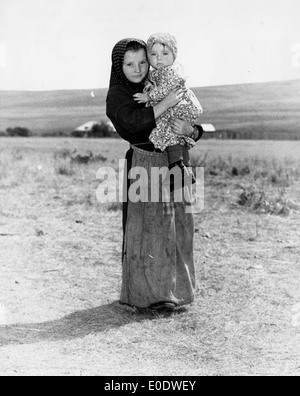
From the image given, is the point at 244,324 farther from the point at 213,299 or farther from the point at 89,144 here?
the point at 89,144

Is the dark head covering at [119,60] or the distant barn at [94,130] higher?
the dark head covering at [119,60]

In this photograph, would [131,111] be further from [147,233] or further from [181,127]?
[147,233]

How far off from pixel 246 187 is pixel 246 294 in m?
3.89

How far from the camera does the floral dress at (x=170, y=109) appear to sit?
389 centimetres

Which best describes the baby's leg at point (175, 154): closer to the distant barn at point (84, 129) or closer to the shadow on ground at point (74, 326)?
the shadow on ground at point (74, 326)

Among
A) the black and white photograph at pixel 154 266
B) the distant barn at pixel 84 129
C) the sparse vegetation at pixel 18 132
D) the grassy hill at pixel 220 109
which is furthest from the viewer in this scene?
the sparse vegetation at pixel 18 132

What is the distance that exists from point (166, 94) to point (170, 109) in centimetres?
10

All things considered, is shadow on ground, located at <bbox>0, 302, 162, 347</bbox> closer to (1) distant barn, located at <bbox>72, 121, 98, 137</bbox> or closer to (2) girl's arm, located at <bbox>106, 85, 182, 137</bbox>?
(2) girl's arm, located at <bbox>106, 85, 182, 137</bbox>

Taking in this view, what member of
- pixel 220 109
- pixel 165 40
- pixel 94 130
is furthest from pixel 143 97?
pixel 94 130

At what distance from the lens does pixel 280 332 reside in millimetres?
4090

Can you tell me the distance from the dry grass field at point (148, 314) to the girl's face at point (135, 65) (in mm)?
1486

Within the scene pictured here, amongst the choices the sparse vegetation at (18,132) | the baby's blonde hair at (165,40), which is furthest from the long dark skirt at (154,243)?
the sparse vegetation at (18,132)
